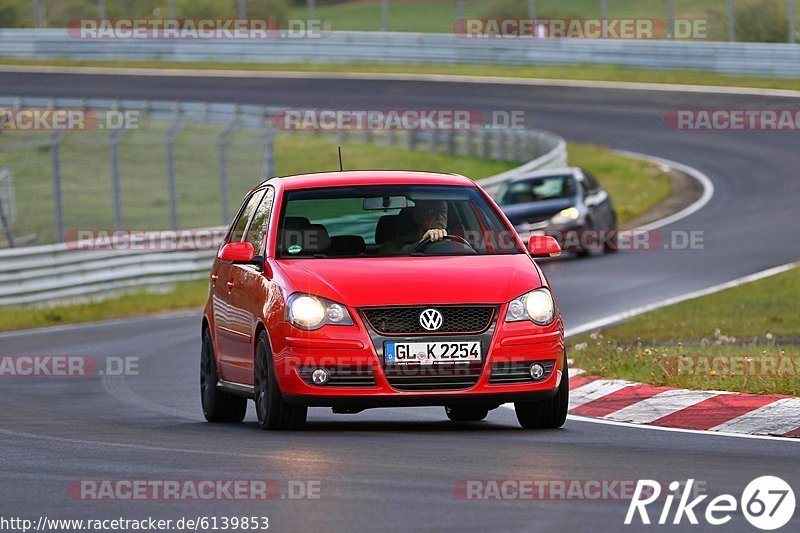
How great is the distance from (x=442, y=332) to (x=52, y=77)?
5044cm

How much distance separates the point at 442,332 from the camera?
993 centimetres

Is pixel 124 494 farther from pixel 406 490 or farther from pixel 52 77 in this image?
pixel 52 77

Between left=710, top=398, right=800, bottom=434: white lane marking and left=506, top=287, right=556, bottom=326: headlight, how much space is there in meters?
1.19

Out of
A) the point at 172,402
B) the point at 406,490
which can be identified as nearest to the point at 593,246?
the point at 172,402

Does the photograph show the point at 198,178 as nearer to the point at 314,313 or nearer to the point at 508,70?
the point at 508,70

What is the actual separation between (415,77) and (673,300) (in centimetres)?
3470

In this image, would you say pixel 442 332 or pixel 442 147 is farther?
pixel 442 147

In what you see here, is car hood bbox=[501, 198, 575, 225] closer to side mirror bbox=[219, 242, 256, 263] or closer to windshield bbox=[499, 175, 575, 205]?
windshield bbox=[499, 175, 575, 205]

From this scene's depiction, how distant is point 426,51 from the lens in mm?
57500

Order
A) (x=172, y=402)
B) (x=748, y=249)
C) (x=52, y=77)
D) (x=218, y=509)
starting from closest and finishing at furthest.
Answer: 1. (x=218, y=509)
2. (x=172, y=402)
3. (x=748, y=249)
4. (x=52, y=77)

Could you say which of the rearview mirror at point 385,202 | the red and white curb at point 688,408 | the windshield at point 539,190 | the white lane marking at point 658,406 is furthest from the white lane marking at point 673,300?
the rearview mirror at point 385,202

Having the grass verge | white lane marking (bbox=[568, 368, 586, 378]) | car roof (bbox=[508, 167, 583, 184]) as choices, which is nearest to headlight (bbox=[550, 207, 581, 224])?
car roof (bbox=[508, 167, 583, 184])

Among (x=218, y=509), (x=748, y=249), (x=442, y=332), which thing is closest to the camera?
(x=218, y=509)

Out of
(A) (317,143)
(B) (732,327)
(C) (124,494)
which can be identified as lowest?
(A) (317,143)
